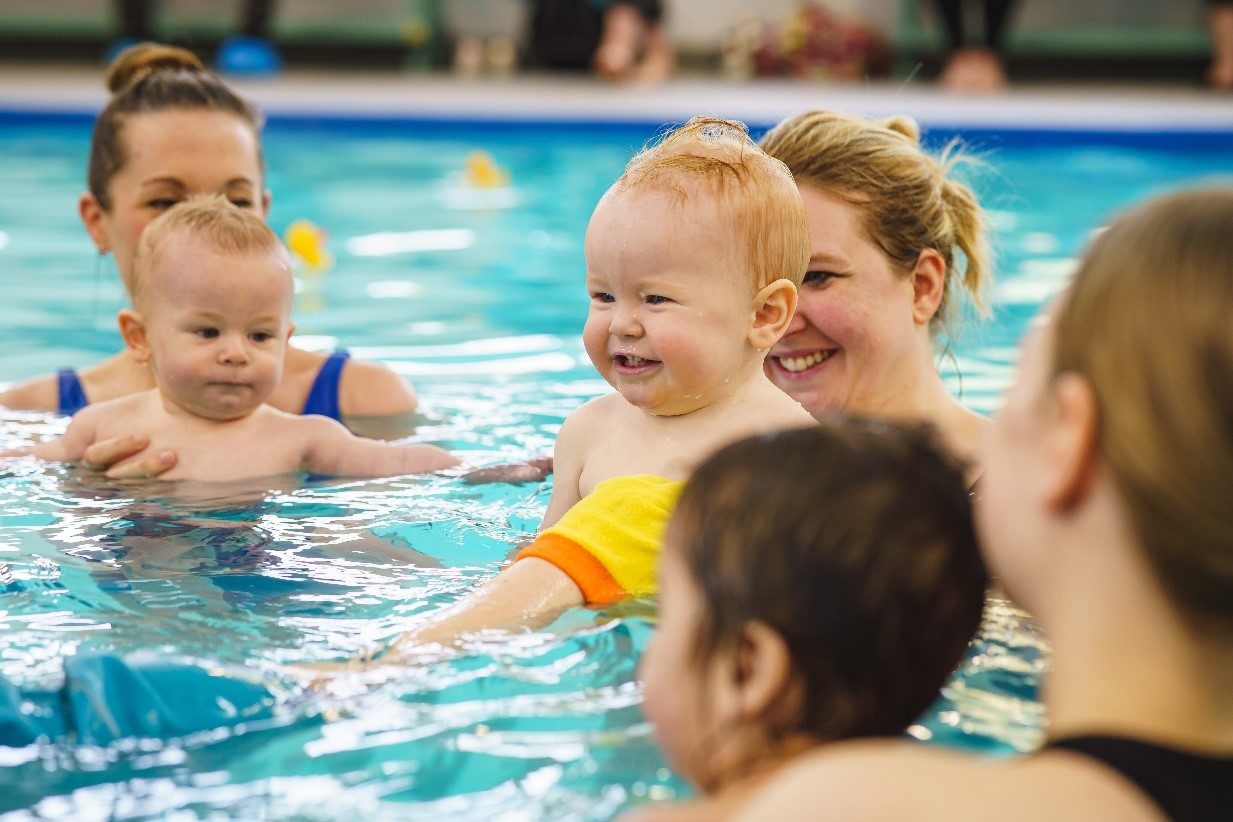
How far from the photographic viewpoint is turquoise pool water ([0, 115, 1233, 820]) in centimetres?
196

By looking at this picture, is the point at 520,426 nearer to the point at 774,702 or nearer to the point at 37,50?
the point at 774,702

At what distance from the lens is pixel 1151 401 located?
1315 mm

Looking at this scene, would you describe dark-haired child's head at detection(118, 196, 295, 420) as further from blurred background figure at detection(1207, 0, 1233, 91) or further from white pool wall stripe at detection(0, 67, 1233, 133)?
blurred background figure at detection(1207, 0, 1233, 91)

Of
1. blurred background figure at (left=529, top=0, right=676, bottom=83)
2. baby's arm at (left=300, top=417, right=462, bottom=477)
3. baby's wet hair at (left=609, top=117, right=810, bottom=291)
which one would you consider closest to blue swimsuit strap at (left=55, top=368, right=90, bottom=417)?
baby's arm at (left=300, top=417, right=462, bottom=477)

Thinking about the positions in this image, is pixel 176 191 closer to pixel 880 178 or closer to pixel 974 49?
pixel 880 178

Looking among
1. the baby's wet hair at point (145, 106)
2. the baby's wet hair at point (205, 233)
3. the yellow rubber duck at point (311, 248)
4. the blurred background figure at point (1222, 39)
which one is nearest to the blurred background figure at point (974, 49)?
the blurred background figure at point (1222, 39)

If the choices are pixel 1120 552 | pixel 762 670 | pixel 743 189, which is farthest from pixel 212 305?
pixel 1120 552

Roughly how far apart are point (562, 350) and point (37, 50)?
9727 mm

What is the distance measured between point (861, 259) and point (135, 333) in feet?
5.76

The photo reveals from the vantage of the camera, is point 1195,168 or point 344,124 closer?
point 1195,168

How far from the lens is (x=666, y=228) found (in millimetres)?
2609

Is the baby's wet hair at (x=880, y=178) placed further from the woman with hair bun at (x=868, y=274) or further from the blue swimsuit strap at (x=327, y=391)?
the blue swimsuit strap at (x=327, y=391)

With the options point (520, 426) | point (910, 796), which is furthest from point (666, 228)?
point (520, 426)

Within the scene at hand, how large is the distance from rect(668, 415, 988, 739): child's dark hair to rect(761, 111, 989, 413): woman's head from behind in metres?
1.53
